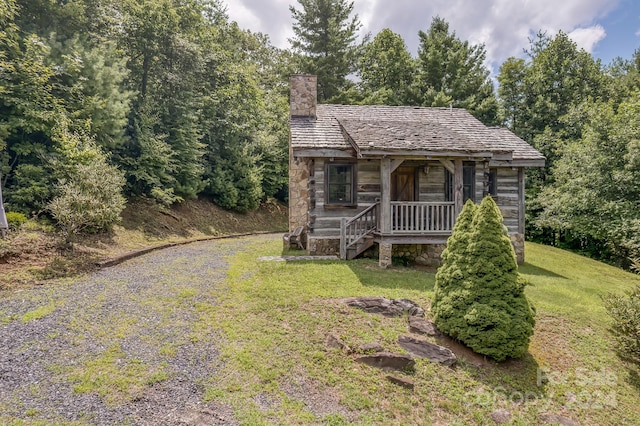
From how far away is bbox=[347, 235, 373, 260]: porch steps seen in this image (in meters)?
11.1

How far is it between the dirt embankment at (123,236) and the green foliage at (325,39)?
43.3ft

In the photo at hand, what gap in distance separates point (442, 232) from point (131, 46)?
18.6 m

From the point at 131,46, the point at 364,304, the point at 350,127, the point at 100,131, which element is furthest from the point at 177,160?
the point at 364,304

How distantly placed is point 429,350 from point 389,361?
2.75ft

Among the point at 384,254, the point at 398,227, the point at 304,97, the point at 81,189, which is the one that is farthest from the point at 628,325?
the point at 81,189

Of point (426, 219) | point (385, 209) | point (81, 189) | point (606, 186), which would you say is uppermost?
point (606, 186)

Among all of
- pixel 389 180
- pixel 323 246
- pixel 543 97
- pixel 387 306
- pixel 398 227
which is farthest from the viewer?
pixel 543 97

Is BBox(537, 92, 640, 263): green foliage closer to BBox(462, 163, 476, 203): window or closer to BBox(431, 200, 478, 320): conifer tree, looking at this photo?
BBox(462, 163, 476, 203): window

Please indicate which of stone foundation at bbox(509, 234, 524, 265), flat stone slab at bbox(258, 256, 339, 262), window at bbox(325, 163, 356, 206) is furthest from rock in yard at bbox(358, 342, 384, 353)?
stone foundation at bbox(509, 234, 524, 265)

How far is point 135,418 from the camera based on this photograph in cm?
357

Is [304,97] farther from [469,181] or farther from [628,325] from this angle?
[628,325]

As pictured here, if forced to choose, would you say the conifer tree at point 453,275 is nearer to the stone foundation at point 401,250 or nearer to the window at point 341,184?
the stone foundation at point 401,250

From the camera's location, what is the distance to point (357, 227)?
37.4ft

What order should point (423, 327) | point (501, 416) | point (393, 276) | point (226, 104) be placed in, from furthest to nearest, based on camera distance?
point (226, 104), point (393, 276), point (423, 327), point (501, 416)
